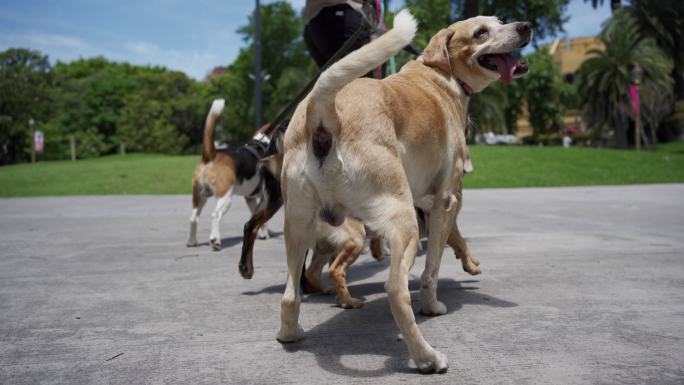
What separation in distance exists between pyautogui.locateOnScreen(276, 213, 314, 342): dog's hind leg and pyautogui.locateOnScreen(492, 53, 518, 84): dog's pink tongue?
182cm

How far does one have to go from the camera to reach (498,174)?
1822 centimetres

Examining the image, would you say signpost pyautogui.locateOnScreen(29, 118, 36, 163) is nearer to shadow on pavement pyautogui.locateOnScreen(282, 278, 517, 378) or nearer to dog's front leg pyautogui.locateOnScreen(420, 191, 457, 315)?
shadow on pavement pyautogui.locateOnScreen(282, 278, 517, 378)

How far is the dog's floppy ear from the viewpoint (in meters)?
3.66

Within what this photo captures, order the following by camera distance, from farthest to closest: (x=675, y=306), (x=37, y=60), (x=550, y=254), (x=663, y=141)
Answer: (x=37, y=60)
(x=663, y=141)
(x=550, y=254)
(x=675, y=306)

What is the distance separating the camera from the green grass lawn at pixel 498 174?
17.1 metres

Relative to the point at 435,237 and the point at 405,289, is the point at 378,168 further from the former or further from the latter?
the point at 435,237

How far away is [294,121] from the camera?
9.07 ft

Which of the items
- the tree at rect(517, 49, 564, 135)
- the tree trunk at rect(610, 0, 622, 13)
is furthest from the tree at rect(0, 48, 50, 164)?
the tree trunk at rect(610, 0, 622, 13)

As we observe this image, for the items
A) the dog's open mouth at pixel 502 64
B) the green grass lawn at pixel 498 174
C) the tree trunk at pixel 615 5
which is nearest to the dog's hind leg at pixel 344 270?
the dog's open mouth at pixel 502 64

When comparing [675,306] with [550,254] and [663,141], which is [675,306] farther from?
Answer: [663,141]

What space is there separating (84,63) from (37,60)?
26888mm

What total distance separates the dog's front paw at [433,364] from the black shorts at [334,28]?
114 inches

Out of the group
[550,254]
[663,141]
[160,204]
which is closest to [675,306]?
[550,254]

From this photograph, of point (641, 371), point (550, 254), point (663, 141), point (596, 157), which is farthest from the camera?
point (663, 141)
